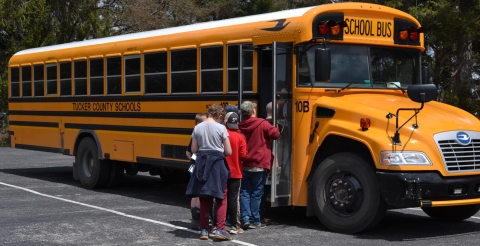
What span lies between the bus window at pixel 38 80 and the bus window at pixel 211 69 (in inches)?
202

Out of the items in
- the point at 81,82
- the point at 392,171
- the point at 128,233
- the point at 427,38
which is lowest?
the point at 128,233

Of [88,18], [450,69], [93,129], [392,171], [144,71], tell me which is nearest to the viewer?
[392,171]

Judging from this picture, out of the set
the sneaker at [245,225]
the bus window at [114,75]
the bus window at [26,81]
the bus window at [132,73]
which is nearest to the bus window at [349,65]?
the sneaker at [245,225]

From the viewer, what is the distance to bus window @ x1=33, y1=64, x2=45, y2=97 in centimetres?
1529

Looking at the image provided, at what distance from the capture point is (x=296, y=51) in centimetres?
967

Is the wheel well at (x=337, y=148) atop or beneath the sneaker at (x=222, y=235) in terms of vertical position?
atop

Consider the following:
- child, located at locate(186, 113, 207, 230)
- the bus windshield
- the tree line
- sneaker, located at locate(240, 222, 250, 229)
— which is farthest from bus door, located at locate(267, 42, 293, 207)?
the tree line

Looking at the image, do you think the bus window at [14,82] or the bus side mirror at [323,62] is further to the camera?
the bus window at [14,82]

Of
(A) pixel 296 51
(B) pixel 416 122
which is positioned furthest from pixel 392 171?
(A) pixel 296 51

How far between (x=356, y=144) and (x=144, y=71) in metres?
4.35

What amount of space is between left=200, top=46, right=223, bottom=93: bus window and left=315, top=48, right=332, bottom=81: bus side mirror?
6.23 feet

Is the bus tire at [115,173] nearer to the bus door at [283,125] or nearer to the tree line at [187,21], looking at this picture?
the bus door at [283,125]

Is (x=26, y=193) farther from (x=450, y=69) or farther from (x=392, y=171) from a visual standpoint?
(x=450, y=69)

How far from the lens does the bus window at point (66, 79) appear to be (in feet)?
47.5
